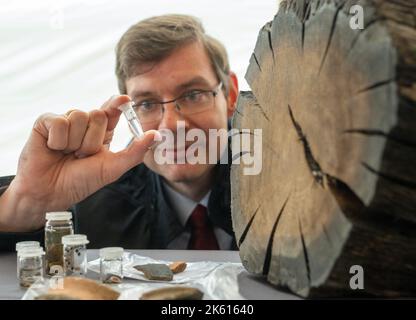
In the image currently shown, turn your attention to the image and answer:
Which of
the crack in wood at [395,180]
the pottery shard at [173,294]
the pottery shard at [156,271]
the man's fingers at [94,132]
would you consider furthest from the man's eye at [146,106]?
the crack in wood at [395,180]

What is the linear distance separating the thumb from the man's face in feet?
1.21

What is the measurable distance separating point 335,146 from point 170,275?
1.16ft

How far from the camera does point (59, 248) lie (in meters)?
0.90

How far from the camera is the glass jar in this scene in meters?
0.89

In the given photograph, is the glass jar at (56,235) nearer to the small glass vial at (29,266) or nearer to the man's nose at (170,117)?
the small glass vial at (29,266)

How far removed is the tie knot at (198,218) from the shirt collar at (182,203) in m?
0.01

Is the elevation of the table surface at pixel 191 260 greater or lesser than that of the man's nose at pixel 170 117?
lesser

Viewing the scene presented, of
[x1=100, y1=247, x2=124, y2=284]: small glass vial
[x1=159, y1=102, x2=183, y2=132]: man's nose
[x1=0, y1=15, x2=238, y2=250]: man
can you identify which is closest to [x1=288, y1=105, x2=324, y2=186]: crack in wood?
[x1=100, y1=247, x2=124, y2=284]: small glass vial

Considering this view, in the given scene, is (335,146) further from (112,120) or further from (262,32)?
(112,120)

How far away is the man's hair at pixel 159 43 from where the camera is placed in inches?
57.4

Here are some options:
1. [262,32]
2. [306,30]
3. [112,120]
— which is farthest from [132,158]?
[306,30]

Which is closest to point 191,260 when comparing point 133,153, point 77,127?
point 133,153

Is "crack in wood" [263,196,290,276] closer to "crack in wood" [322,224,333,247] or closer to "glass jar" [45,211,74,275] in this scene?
"crack in wood" [322,224,333,247]

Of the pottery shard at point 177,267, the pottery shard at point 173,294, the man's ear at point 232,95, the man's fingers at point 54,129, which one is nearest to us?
the pottery shard at point 173,294
